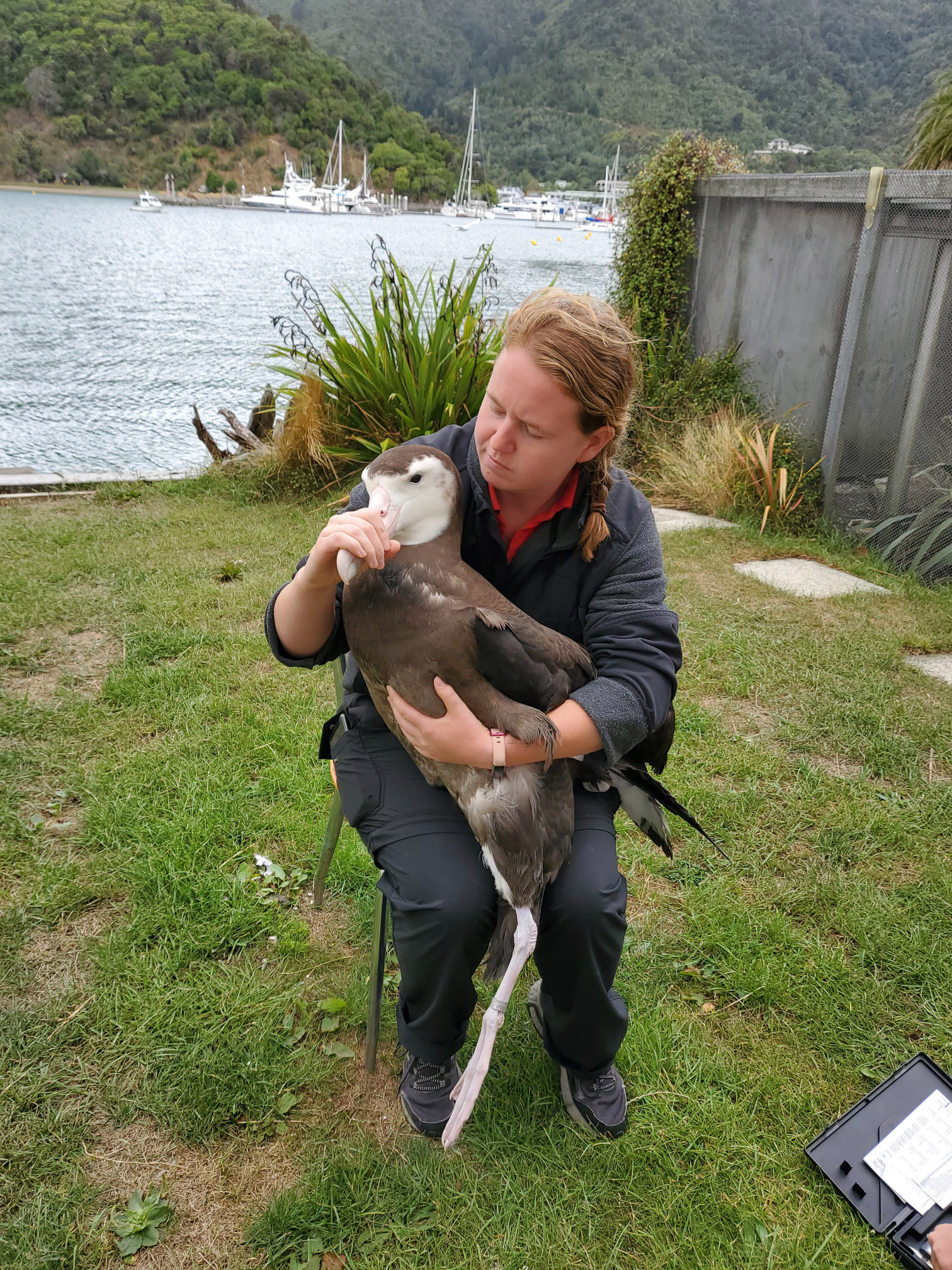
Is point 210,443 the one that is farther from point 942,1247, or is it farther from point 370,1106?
point 942,1247

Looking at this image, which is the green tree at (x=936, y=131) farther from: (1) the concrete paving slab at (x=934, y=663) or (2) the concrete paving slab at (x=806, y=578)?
(1) the concrete paving slab at (x=934, y=663)

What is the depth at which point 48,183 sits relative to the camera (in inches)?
1633

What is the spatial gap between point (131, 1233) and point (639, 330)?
738 centimetres

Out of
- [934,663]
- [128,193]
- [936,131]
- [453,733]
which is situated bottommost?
[934,663]

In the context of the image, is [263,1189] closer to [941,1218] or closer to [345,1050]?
[345,1050]

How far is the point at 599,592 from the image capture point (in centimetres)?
175

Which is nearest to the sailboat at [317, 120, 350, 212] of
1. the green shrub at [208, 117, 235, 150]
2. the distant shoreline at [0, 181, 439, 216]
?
the distant shoreline at [0, 181, 439, 216]

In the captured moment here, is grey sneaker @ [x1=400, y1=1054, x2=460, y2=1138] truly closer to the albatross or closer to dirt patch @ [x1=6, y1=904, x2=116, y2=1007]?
the albatross

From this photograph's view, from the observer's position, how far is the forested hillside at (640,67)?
18656 mm

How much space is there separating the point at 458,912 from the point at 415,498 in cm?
79

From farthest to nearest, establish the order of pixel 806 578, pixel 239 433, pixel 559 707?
pixel 239 433 < pixel 806 578 < pixel 559 707

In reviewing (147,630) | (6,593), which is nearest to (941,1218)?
(147,630)

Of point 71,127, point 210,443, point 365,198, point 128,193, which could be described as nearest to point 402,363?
point 210,443

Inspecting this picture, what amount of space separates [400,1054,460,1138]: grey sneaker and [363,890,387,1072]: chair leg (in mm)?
146
